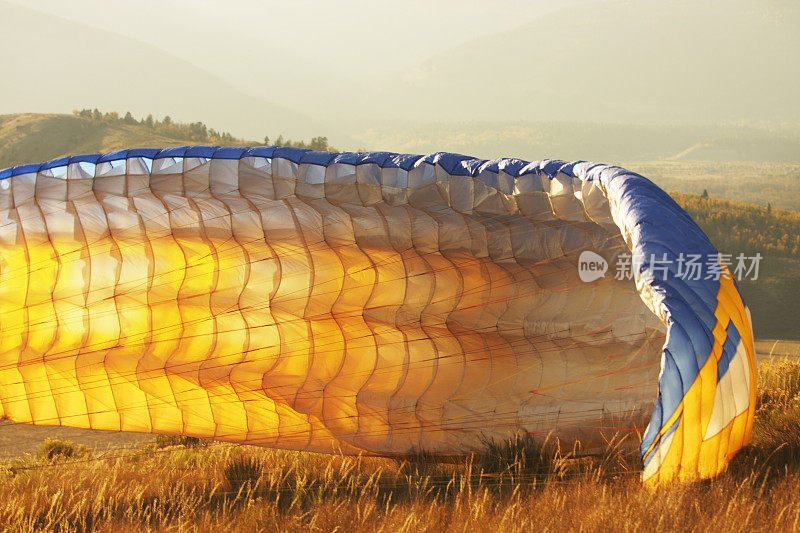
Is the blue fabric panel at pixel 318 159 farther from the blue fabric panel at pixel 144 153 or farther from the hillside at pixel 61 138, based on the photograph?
the hillside at pixel 61 138

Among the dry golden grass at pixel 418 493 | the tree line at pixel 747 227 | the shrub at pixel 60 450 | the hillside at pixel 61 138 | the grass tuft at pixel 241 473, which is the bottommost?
the shrub at pixel 60 450

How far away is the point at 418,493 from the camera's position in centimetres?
388

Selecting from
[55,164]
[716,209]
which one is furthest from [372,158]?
[716,209]

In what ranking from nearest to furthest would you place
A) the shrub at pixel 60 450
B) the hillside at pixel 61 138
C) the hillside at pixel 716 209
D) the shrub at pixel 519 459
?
the shrub at pixel 519 459 < the shrub at pixel 60 450 < the hillside at pixel 716 209 < the hillside at pixel 61 138

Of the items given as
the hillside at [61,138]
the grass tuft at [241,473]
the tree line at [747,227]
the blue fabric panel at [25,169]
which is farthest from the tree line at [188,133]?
the grass tuft at [241,473]

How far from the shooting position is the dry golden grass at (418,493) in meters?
3.03

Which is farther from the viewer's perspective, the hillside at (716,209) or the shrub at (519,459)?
the hillside at (716,209)

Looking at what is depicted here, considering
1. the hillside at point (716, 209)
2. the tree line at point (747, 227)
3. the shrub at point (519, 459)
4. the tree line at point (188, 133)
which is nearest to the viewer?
the shrub at point (519, 459)

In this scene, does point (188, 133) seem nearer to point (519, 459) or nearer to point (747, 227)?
point (747, 227)

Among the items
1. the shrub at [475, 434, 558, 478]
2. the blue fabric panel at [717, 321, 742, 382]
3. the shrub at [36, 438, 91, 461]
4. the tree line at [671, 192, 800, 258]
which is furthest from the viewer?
Result: the tree line at [671, 192, 800, 258]

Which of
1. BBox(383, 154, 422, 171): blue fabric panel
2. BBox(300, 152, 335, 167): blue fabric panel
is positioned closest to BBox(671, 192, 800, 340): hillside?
BBox(383, 154, 422, 171): blue fabric panel

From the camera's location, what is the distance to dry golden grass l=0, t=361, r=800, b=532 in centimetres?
303

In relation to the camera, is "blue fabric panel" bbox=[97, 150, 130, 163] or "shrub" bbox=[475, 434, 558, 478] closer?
"shrub" bbox=[475, 434, 558, 478]

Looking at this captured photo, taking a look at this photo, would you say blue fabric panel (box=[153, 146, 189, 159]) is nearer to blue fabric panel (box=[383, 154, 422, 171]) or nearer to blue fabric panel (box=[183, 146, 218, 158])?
blue fabric panel (box=[183, 146, 218, 158])
